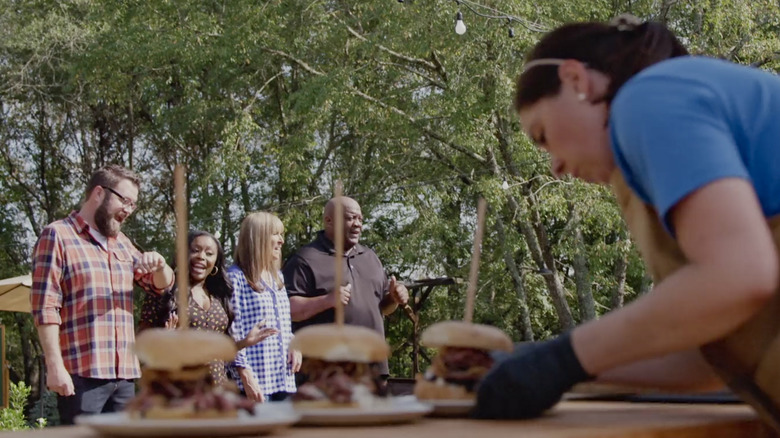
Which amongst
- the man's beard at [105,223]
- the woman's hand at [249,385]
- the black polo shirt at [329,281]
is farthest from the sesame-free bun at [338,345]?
the black polo shirt at [329,281]

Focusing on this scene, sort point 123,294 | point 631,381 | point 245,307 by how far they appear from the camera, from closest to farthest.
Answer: point 631,381 → point 123,294 → point 245,307

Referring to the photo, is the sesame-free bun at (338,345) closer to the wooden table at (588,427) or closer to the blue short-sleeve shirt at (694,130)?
the wooden table at (588,427)

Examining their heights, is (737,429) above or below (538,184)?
below

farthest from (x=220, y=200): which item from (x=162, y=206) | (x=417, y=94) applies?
(x=417, y=94)

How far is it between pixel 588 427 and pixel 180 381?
1.92ft

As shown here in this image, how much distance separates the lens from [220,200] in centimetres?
A: 2192

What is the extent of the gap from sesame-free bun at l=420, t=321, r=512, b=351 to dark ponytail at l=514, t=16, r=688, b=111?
42cm

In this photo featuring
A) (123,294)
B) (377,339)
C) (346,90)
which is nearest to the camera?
(377,339)

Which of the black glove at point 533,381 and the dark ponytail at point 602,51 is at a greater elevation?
the dark ponytail at point 602,51

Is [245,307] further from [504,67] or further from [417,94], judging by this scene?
[417,94]

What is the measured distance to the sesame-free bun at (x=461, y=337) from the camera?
6.32ft

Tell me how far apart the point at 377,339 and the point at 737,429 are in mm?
621

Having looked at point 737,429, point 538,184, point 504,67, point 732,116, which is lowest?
point 737,429

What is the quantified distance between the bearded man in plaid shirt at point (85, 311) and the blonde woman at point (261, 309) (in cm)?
88
